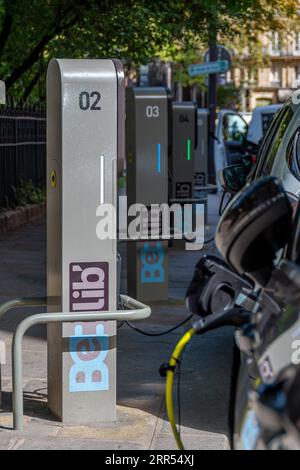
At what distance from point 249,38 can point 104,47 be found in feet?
10.8

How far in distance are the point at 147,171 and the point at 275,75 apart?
94.6m

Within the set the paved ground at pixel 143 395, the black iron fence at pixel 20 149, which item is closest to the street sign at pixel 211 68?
the black iron fence at pixel 20 149

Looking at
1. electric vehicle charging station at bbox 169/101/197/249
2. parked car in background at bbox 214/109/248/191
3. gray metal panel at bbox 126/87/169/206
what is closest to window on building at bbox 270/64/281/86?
parked car in background at bbox 214/109/248/191

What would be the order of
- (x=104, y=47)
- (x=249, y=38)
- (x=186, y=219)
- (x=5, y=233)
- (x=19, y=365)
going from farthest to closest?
(x=249, y=38) → (x=104, y=47) → (x=5, y=233) → (x=186, y=219) → (x=19, y=365)

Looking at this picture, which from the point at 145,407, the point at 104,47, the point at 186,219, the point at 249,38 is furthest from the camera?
the point at 249,38

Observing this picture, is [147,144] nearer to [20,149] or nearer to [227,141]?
[20,149]

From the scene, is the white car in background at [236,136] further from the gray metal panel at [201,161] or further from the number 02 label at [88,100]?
the number 02 label at [88,100]

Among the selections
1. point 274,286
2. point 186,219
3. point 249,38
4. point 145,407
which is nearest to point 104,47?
point 249,38

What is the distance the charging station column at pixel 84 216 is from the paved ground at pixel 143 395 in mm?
258

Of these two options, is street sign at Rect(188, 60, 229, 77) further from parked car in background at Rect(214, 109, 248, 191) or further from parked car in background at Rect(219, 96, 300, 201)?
parked car in background at Rect(219, 96, 300, 201)

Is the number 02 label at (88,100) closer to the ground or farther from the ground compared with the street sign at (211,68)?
closer to the ground

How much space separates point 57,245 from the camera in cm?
562

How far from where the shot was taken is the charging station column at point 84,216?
5.52 metres

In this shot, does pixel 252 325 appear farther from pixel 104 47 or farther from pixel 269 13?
pixel 269 13
